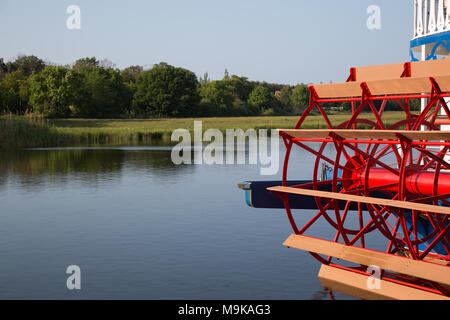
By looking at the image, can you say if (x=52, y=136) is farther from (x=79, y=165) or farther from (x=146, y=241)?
(x=146, y=241)

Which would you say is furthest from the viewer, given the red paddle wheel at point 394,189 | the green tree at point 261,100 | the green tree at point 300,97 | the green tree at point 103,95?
the green tree at point 300,97

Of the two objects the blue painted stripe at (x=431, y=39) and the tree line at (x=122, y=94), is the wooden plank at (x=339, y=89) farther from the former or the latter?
the tree line at (x=122, y=94)

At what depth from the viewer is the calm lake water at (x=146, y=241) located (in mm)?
7504

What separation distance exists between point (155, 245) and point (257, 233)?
1692 millimetres

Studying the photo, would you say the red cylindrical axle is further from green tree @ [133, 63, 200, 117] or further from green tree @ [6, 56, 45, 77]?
green tree @ [6, 56, 45, 77]

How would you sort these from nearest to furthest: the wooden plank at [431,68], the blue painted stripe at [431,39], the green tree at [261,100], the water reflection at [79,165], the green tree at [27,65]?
the wooden plank at [431,68]
the blue painted stripe at [431,39]
the water reflection at [79,165]
the green tree at [27,65]
the green tree at [261,100]

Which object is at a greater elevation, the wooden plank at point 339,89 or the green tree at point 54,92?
the green tree at point 54,92

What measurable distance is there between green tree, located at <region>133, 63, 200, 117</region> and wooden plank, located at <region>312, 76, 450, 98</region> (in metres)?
52.4

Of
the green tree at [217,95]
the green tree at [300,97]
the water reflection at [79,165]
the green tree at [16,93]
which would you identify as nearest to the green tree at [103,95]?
the green tree at [16,93]

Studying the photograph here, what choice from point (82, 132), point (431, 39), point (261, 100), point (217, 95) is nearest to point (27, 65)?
point (217, 95)

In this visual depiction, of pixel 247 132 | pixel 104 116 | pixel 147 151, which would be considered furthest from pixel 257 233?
pixel 104 116

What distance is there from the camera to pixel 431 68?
7262 mm
